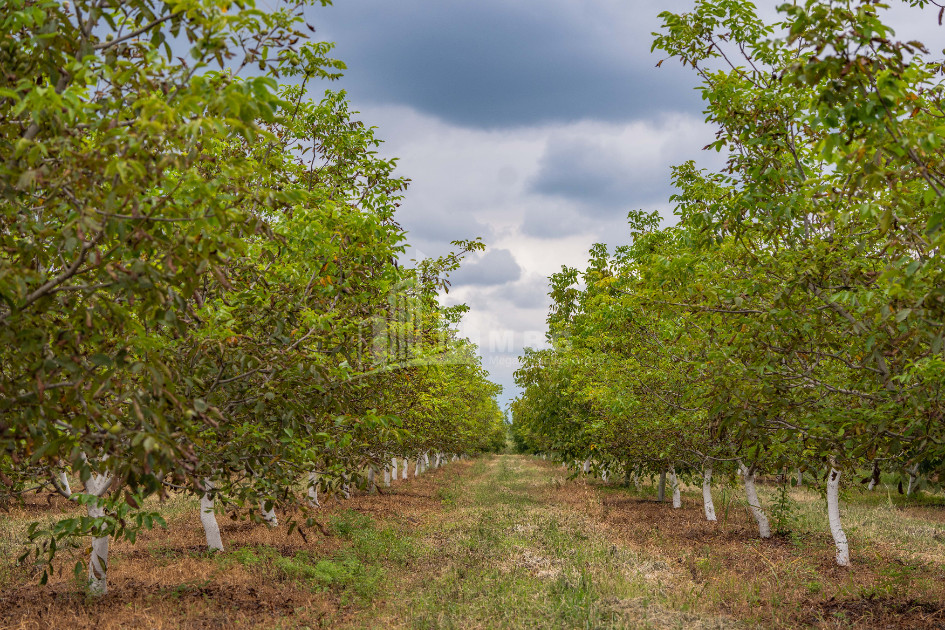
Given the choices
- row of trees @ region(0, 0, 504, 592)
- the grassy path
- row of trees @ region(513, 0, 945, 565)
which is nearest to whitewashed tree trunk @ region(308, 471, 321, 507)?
row of trees @ region(0, 0, 504, 592)

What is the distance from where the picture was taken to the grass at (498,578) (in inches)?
370

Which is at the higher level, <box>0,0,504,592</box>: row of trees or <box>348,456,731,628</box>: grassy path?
<box>0,0,504,592</box>: row of trees

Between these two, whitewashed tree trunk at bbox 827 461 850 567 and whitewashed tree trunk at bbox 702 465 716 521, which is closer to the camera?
whitewashed tree trunk at bbox 827 461 850 567

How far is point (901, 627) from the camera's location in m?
9.15

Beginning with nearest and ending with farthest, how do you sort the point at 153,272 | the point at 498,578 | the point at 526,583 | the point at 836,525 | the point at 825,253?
the point at 153,272 → the point at 825,253 → the point at 526,583 → the point at 498,578 → the point at 836,525

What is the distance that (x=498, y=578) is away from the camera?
39.3ft

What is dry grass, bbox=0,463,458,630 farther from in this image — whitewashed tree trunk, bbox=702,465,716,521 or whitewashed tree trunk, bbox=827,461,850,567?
whitewashed tree trunk, bbox=702,465,716,521

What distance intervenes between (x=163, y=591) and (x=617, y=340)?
13.2m

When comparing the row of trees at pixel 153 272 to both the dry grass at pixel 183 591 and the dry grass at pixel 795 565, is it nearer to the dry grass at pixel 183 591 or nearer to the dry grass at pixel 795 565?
the dry grass at pixel 183 591

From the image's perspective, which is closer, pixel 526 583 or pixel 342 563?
pixel 526 583

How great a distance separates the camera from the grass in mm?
9398

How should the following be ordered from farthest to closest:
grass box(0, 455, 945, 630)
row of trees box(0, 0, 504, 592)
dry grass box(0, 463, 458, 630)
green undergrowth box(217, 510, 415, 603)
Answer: green undergrowth box(217, 510, 415, 603), grass box(0, 455, 945, 630), dry grass box(0, 463, 458, 630), row of trees box(0, 0, 504, 592)

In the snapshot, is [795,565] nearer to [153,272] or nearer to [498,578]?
[498,578]

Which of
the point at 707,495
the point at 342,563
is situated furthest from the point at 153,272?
the point at 707,495
